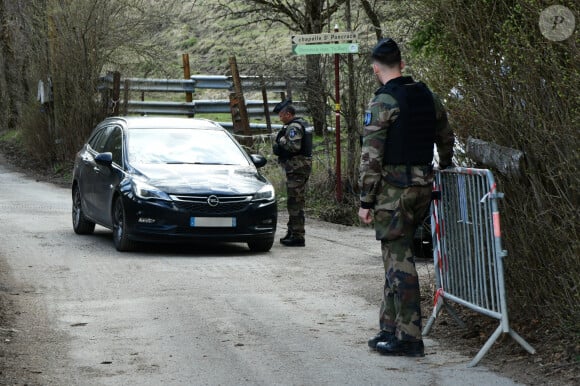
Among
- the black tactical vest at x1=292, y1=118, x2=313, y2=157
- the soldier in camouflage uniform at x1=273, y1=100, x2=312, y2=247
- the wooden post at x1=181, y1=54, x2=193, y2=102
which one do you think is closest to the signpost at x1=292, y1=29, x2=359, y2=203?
the soldier in camouflage uniform at x1=273, y1=100, x2=312, y2=247

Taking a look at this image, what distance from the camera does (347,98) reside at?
20.1 metres

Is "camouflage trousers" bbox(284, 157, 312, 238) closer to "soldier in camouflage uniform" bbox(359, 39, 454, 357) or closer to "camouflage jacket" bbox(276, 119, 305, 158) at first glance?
"camouflage jacket" bbox(276, 119, 305, 158)

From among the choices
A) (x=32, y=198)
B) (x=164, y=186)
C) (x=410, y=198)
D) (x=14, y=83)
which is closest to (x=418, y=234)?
(x=164, y=186)

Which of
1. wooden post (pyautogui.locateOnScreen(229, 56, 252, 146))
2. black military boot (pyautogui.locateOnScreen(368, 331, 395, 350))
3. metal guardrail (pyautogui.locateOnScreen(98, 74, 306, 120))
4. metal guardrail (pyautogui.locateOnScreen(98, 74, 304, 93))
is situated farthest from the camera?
metal guardrail (pyautogui.locateOnScreen(98, 74, 306, 120))

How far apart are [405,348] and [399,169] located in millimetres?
1200

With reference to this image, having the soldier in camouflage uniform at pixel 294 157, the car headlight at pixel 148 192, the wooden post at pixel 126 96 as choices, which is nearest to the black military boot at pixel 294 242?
the soldier in camouflage uniform at pixel 294 157

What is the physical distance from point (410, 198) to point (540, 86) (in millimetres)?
1125

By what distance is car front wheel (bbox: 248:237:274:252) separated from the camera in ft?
45.7

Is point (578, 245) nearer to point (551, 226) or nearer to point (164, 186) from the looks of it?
point (551, 226)

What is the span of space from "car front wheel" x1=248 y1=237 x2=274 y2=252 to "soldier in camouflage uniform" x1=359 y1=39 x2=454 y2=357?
616cm

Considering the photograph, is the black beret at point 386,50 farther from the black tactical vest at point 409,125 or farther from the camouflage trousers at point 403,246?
the camouflage trousers at point 403,246

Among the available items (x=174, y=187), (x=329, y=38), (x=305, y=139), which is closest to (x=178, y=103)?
(x=329, y=38)

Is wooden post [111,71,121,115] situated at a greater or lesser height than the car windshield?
greater

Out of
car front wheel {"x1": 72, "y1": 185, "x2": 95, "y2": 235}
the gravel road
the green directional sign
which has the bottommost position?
the gravel road
